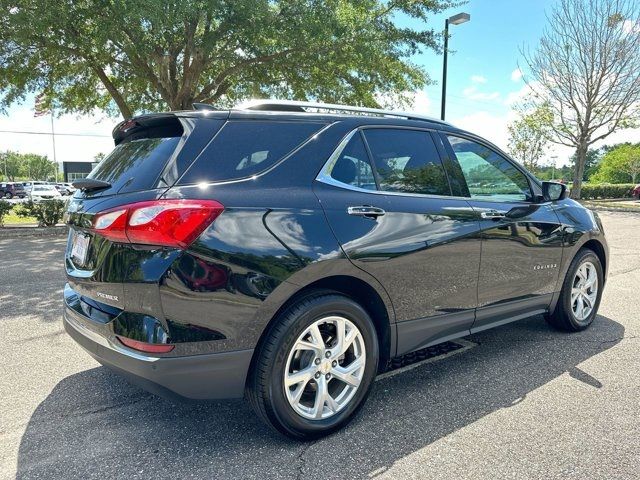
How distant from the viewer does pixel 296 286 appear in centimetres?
245

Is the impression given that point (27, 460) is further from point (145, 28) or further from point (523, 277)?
point (145, 28)

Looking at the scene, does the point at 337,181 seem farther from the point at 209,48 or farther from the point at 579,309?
the point at 209,48

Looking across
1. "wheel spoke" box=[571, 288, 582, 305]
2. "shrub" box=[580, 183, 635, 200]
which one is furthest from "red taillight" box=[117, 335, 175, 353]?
"shrub" box=[580, 183, 635, 200]

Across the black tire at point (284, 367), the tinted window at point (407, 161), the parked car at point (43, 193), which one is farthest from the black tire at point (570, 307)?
the parked car at point (43, 193)

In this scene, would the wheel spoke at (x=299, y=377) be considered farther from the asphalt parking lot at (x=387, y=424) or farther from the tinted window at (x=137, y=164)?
the tinted window at (x=137, y=164)

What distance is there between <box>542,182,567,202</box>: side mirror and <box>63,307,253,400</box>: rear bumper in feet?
9.75

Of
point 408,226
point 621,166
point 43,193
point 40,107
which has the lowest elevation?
point 43,193

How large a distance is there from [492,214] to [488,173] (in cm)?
40

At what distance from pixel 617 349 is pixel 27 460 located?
168 inches

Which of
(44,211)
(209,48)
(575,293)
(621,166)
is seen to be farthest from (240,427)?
(621,166)

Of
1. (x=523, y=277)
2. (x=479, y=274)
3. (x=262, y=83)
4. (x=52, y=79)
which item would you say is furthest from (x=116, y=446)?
(x=52, y=79)

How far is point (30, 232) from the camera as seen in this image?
1133 centimetres

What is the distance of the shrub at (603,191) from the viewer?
32.4 meters

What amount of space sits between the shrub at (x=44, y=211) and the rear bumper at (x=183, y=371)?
11.2 metres
